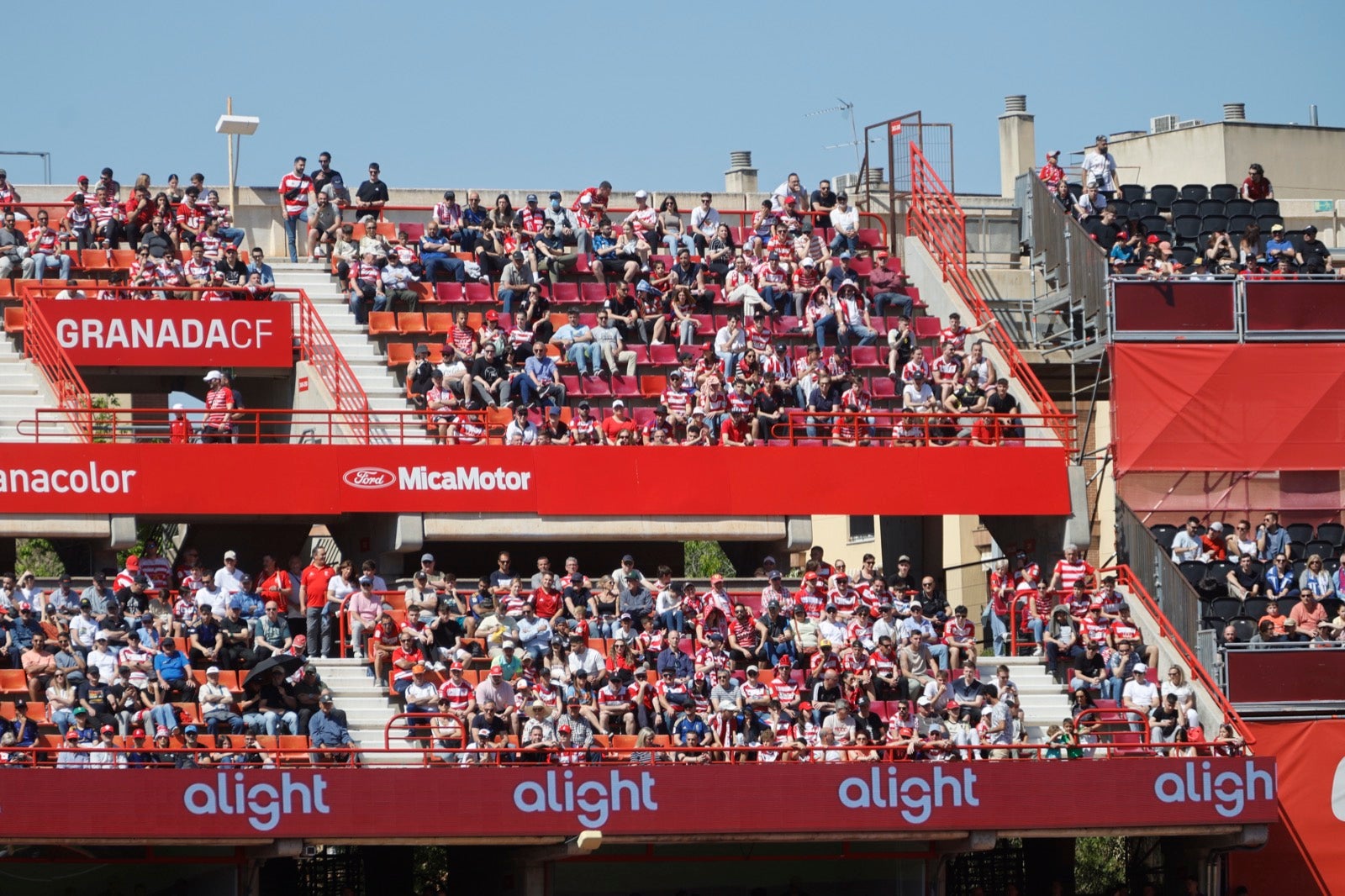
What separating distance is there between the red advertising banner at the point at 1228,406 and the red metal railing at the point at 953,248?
3.10 ft

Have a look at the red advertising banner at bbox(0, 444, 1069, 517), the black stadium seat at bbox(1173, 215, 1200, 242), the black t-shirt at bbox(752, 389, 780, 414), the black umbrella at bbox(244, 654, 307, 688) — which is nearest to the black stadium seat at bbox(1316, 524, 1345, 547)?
the red advertising banner at bbox(0, 444, 1069, 517)

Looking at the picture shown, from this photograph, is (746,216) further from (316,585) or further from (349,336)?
(316,585)

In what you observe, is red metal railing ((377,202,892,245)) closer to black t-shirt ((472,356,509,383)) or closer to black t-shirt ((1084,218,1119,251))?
black t-shirt ((1084,218,1119,251))

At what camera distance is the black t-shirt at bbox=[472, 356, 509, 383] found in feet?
92.0

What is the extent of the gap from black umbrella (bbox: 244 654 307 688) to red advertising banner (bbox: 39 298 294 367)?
668 centimetres

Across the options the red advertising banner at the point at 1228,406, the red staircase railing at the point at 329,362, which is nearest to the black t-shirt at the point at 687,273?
the red staircase railing at the point at 329,362

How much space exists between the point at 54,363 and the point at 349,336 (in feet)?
12.8

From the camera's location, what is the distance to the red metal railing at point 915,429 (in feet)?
92.5

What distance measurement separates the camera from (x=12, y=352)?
94.0 ft

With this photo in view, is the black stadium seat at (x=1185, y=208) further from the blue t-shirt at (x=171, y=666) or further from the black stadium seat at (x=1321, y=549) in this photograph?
the blue t-shirt at (x=171, y=666)

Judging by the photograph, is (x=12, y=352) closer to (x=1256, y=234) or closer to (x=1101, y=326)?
(x=1101, y=326)

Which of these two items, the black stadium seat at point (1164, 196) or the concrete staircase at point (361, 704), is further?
the black stadium seat at point (1164, 196)

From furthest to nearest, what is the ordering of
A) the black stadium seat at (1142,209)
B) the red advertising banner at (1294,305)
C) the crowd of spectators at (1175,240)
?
1. the black stadium seat at (1142,209)
2. the crowd of spectators at (1175,240)
3. the red advertising banner at (1294,305)

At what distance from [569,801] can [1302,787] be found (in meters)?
8.90
